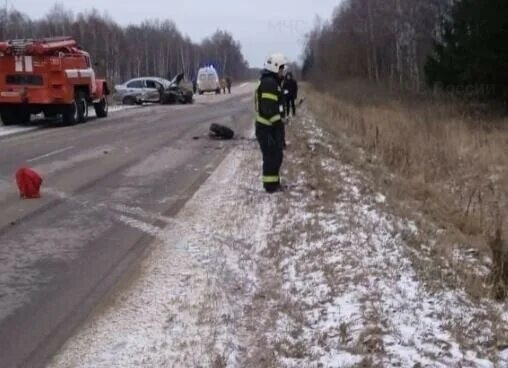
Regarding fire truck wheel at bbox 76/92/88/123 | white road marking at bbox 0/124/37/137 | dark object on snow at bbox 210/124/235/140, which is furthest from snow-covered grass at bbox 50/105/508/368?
fire truck wheel at bbox 76/92/88/123

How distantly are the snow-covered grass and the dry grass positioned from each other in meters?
0.70

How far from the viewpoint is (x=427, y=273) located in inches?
211

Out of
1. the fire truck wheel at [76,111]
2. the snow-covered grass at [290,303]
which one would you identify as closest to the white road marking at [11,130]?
the fire truck wheel at [76,111]

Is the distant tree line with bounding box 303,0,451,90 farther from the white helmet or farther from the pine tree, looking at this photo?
the white helmet

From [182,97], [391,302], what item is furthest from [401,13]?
[391,302]

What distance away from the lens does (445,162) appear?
11.9 metres

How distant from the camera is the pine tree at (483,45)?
19.1m

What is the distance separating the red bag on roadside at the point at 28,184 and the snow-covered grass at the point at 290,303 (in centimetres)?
212

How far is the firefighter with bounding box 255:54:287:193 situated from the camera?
29.2 ft

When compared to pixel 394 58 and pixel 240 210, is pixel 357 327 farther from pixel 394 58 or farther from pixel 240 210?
pixel 394 58

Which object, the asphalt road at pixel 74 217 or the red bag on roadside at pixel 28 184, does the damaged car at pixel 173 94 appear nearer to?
Answer: the asphalt road at pixel 74 217

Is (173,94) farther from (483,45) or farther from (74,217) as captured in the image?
(74,217)

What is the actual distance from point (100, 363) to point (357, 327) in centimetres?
164

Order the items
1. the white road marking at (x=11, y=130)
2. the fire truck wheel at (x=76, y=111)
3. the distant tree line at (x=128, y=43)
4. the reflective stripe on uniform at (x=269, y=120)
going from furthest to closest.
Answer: the distant tree line at (x=128, y=43)
the fire truck wheel at (x=76, y=111)
the white road marking at (x=11, y=130)
the reflective stripe on uniform at (x=269, y=120)
